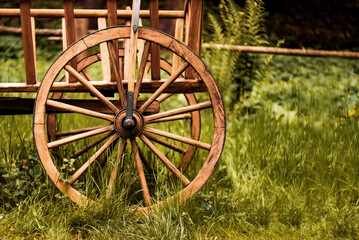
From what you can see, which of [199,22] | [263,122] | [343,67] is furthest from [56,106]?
[343,67]

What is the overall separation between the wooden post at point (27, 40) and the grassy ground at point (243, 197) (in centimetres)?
58

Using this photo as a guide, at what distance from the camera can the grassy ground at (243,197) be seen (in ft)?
7.33

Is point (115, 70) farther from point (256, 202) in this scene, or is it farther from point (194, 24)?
point (256, 202)

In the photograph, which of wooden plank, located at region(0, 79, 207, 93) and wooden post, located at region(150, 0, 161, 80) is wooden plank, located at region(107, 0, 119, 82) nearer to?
wooden plank, located at region(0, 79, 207, 93)

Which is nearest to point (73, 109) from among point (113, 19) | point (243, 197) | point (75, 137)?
point (75, 137)

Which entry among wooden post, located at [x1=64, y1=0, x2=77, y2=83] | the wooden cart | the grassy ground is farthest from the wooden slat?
the grassy ground

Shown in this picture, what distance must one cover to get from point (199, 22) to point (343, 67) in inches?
192

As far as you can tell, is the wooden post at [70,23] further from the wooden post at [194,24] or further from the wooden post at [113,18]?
the wooden post at [194,24]

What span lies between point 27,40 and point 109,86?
0.51 metres

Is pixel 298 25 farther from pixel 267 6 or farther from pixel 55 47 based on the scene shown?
pixel 55 47

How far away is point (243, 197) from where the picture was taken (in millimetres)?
2734

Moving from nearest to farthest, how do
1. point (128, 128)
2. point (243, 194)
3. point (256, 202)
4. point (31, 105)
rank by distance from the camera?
point (128, 128)
point (31, 105)
point (256, 202)
point (243, 194)

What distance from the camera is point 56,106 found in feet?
7.25

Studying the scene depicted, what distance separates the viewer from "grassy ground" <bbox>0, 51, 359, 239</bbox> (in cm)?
223
